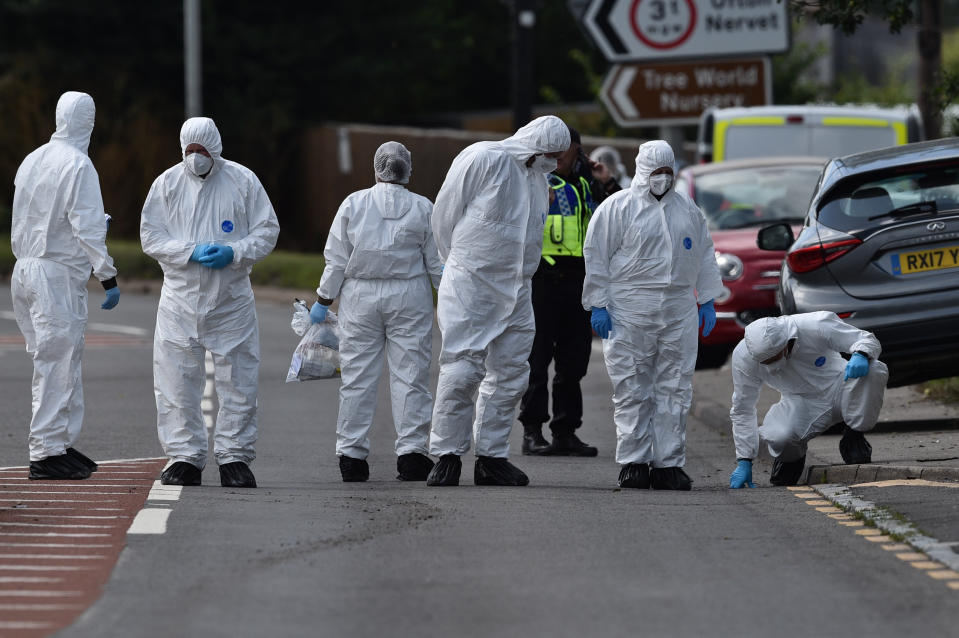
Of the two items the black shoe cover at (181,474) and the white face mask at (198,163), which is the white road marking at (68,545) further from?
the white face mask at (198,163)

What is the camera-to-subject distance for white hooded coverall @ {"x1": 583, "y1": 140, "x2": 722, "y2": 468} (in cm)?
900

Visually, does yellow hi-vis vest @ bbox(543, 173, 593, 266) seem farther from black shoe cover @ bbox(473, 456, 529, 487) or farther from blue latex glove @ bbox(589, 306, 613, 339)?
black shoe cover @ bbox(473, 456, 529, 487)

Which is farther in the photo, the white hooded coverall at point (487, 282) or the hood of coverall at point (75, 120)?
the hood of coverall at point (75, 120)

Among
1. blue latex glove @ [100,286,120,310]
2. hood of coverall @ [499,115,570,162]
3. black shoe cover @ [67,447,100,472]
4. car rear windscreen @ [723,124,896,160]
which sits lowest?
black shoe cover @ [67,447,100,472]

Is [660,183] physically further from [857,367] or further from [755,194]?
[755,194]

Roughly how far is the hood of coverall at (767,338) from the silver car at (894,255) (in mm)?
1193

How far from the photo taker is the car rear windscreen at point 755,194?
1438 cm

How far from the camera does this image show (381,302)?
30.4 ft

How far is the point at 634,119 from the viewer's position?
63.5ft

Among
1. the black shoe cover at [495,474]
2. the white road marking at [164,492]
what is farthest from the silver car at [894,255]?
the white road marking at [164,492]

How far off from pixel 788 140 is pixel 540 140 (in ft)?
30.7

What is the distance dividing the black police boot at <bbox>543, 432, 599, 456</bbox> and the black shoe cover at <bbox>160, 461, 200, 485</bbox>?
246 centimetres

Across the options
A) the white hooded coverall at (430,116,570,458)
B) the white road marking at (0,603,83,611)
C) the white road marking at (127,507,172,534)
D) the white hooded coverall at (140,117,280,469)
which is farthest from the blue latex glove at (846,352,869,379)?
the white road marking at (0,603,83,611)

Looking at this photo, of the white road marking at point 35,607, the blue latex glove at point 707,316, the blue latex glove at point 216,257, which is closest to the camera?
the white road marking at point 35,607
